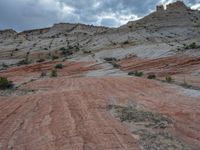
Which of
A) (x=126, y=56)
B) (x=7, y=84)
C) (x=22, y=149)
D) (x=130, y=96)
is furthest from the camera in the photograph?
(x=126, y=56)

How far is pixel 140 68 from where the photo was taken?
33.8 m

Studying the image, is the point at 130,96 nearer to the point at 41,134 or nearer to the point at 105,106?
the point at 105,106

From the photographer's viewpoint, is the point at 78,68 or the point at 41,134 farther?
the point at 78,68

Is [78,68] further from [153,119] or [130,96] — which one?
[153,119]

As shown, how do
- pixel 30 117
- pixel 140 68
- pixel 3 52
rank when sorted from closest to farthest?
pixel 30 117 < pixel 140 68 < pixel 3 52

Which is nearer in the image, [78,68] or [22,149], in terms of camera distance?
[22,149]

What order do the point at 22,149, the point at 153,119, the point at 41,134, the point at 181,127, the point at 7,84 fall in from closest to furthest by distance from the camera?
the point at 22,149
the point at 41,134
the point at 181,127
the point at 153,119
the point at 7,84

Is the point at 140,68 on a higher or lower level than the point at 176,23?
lower

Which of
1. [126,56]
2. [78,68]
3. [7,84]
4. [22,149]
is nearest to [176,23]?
[126,56]

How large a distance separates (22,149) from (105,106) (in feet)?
15.2

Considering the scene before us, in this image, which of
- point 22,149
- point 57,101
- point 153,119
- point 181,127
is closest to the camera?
point 22,149

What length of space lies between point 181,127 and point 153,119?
943 millimetres

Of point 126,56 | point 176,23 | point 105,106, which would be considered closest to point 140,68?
point 126,56

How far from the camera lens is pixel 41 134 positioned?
8.98m
